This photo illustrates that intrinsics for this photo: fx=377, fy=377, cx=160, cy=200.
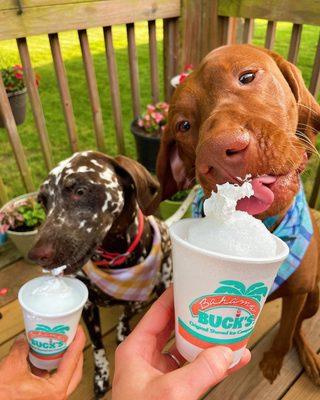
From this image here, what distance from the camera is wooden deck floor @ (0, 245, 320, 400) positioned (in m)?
2.15

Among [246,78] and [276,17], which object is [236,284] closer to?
[246,78]

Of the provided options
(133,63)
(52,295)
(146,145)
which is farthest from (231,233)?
(146,145)

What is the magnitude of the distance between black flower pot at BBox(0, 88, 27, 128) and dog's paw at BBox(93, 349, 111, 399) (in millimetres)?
3208

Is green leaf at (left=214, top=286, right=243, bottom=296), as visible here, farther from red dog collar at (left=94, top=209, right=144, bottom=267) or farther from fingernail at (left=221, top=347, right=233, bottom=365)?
red dog collar at (left=94, top=209, right=144, bottom=267)

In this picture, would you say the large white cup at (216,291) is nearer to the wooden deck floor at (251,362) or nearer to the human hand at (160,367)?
the human hand at (160,367)

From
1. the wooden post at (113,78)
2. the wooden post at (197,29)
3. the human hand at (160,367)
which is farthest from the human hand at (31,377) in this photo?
the wooden post at (197,29)

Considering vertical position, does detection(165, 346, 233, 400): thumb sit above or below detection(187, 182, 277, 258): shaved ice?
below

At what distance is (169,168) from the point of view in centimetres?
215

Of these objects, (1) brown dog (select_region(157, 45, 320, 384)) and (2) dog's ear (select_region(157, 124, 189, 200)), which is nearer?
(1) brown dog (select_region(157, 45, 320, 384))

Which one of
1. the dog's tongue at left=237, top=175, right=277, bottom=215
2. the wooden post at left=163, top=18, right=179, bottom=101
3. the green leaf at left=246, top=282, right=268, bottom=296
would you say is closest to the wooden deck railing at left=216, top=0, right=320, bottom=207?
the wooden post at left=163, top=18, right=179, bottom=101

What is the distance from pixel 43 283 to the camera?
54.9 inches

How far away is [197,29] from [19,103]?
2387mm

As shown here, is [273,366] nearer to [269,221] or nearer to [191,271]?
[269,221]

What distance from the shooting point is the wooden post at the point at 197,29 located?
349 cm
